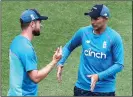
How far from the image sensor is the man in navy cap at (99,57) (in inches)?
318

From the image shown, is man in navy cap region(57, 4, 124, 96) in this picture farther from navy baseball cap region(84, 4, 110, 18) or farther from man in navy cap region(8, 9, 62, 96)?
man in navy cap region(8, 9, 62, 96)

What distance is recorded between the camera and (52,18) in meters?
15.3

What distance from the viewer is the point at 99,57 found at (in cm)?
821

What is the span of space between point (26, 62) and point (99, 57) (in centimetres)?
142

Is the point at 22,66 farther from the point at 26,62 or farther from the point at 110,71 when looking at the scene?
the point at 110,71

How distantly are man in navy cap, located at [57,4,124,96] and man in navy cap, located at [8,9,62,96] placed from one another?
895 mm

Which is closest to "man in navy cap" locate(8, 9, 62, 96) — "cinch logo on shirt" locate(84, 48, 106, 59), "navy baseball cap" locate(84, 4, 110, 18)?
"cinch logo on shirt" locate(84, 48, 106, 59)

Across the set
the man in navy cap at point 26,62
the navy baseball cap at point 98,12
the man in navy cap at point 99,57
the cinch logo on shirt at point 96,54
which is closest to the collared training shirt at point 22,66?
the man in navy cap at point 26,62

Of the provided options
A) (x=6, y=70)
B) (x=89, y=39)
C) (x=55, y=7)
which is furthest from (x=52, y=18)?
(x=89, y=39)

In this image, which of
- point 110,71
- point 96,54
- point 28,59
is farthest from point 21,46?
point 110,71

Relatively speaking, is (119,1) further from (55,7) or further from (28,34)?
(28,34)

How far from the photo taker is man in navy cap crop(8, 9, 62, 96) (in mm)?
7320

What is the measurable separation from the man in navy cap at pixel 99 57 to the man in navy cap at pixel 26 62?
35.2 inches

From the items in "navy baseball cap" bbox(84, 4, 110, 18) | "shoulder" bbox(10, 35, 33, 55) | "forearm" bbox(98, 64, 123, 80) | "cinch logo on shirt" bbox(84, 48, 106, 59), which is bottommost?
"forearm" bbox(98, 64, 123, 80)
